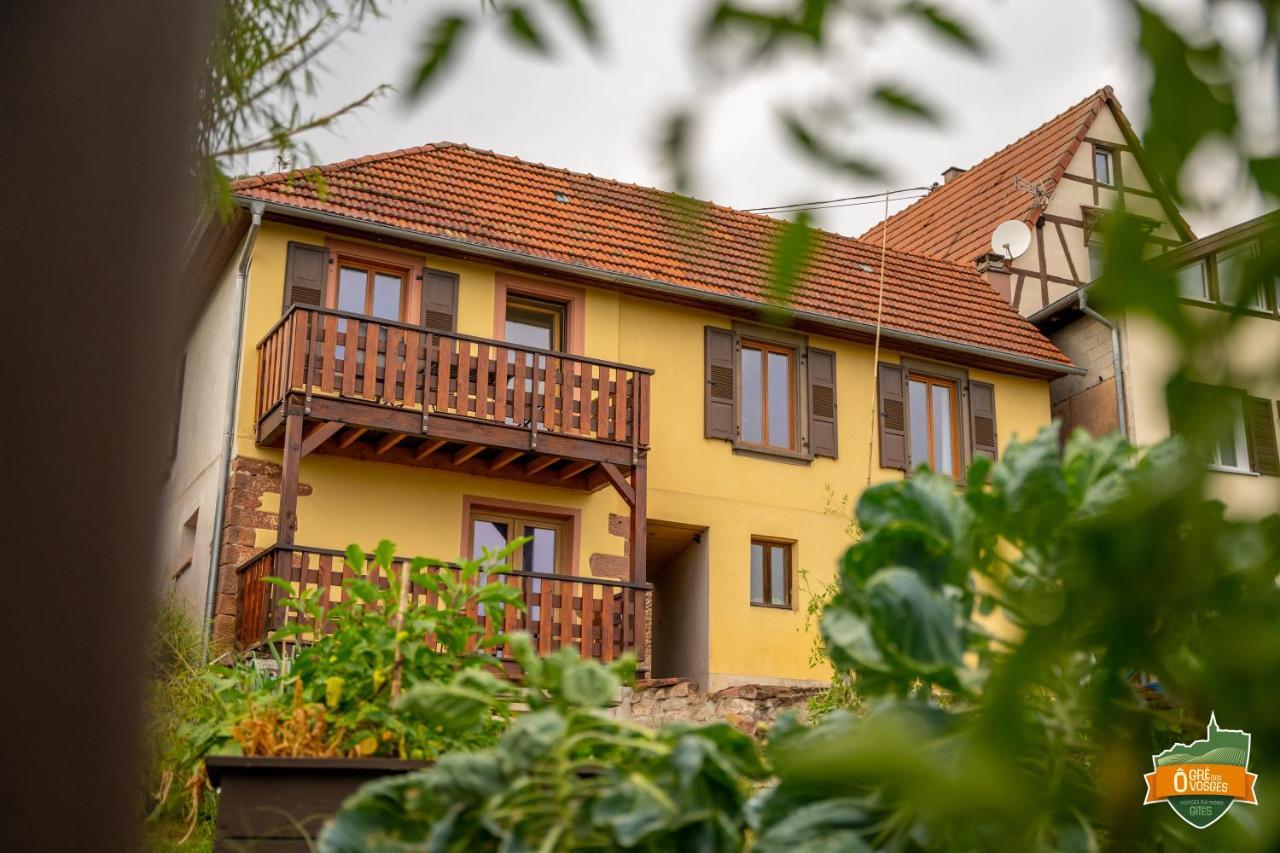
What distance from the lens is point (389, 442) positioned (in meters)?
14.0

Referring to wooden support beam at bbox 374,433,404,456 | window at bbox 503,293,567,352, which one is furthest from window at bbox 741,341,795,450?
wooden support beam at bbox 374,433,404,456

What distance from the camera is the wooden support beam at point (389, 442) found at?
45.4 ft

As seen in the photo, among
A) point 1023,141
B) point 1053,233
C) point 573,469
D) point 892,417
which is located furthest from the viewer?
point 1023,141

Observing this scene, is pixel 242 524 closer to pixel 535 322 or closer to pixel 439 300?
pixel 439 300

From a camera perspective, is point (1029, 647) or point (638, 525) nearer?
point (1029, 647)

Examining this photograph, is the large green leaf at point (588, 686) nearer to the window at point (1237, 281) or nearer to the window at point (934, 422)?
the window at point (1237, 281)

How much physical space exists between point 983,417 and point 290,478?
29.0ft

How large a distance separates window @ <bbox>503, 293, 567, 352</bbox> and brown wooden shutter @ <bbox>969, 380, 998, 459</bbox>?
5311 mm

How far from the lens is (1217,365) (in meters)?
0.78

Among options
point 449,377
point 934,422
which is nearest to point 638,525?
point 449,377

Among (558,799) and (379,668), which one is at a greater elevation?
(379,668)

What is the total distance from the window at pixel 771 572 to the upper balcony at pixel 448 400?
2277 mm

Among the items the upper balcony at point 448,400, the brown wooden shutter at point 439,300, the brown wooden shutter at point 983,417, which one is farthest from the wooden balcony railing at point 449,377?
the brown wooden shutter at point 983,417

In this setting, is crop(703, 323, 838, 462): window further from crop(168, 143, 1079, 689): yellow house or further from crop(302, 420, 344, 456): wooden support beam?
crop(302, 420, 344, 456): wooden support beam
